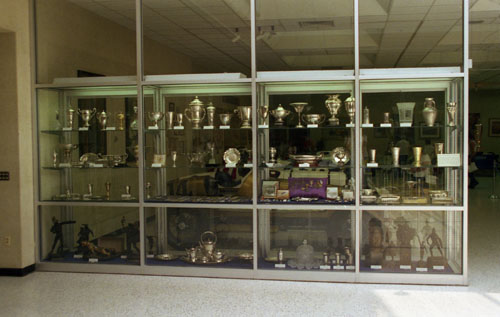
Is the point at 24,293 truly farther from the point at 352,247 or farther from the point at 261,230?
the point at 352,247

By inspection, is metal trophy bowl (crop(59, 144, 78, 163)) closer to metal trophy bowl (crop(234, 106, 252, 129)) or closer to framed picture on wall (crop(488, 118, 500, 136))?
metal trophy bowl (crop(234, 106, 252, 129))

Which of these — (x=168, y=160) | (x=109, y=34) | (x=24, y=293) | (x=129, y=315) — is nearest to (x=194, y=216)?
(x=168, y=160)

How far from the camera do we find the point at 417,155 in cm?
436

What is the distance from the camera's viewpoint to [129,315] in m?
3.50

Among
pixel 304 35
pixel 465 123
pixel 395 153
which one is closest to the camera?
pixel 465 123

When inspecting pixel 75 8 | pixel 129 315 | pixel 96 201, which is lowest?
pixel 129 315

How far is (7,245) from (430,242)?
4070 mm

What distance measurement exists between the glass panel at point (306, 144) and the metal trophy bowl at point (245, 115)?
117mm

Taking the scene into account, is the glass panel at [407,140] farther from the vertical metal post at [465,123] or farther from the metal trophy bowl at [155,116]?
the metal trophy bowl at [155,116]

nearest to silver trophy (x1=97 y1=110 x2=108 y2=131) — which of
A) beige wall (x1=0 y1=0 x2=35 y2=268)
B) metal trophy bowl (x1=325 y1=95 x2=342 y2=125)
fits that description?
beige wall (x1=0 y1=0 x2=35 y2=268)

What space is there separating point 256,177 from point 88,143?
6.04 ft

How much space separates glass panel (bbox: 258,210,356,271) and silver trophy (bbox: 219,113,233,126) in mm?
926

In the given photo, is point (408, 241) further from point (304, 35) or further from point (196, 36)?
point (196, 36)

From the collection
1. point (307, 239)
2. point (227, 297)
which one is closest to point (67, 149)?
point (227, 297)
